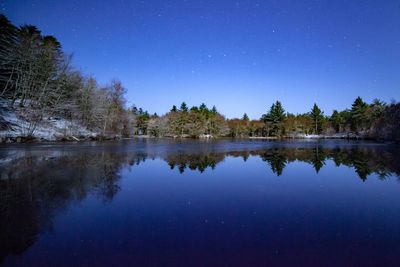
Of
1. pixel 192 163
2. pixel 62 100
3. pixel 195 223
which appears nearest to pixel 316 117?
pixel 62 100

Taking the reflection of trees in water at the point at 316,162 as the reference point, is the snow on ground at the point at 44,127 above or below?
above

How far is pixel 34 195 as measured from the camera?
7.20 meters

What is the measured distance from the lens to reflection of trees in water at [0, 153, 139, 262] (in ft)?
15.3

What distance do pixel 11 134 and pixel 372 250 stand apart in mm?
37592

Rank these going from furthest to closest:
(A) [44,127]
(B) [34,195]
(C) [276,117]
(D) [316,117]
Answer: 1. (D) [316,117]
2. (C) [276,117]
3. (A) [44,127]
4. (B) [34,195]

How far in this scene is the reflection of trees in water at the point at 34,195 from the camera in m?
4.65

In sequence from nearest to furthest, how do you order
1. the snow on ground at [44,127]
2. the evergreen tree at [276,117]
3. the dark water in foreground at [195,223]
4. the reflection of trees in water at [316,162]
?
the dark water in foreground at [195,223]
the reflection of trees in water at [316,162]
the snow on ground at [44,127]
the evergreen tree at [276,117]

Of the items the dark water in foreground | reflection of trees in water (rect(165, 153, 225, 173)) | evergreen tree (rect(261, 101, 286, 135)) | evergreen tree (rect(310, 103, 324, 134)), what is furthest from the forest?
the dark water in foreground

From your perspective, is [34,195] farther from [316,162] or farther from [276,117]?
[276,117]

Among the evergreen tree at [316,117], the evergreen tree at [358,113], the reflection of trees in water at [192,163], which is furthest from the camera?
the evergreen tree at [316,117]

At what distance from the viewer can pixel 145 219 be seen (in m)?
5.61

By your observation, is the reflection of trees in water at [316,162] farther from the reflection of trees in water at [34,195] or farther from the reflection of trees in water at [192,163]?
the reflection of trees in water at [34,195]

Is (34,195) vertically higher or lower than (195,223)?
higher

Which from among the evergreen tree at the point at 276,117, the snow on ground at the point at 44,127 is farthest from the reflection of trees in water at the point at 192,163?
the evergreen tree at the point at 276,117
